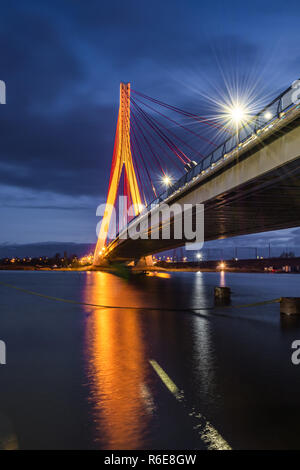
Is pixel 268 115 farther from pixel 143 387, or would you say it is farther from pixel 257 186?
→ pixel 143 387

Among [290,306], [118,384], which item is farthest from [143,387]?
[290,306]

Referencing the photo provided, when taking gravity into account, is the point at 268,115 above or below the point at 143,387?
above

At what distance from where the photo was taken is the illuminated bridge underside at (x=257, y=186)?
700 inches

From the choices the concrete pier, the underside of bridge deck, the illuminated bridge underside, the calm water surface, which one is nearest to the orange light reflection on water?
the calm water surface

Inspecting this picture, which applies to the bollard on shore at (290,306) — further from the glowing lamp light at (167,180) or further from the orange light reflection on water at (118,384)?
the glowing lamp light at (167,180)

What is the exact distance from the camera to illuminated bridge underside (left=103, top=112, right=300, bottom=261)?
17.8 m

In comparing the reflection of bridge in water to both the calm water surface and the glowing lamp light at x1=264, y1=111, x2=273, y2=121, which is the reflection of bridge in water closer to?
the glowing lamp light at x1=264, y1=111, x2=273, y2=121

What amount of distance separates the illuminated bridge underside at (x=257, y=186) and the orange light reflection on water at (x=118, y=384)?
33.2ft

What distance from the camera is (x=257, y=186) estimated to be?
22.7 metres

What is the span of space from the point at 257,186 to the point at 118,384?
17570 mm

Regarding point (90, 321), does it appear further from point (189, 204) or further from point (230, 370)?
point (189, 204)

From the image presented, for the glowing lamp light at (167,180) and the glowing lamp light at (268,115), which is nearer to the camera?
the glowing lamp light at (268,115)

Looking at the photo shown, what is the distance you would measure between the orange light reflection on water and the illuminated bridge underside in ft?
33.2

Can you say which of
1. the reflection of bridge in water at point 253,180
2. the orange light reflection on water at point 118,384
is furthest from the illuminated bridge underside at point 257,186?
the orange light reflection on water at point 118,384
